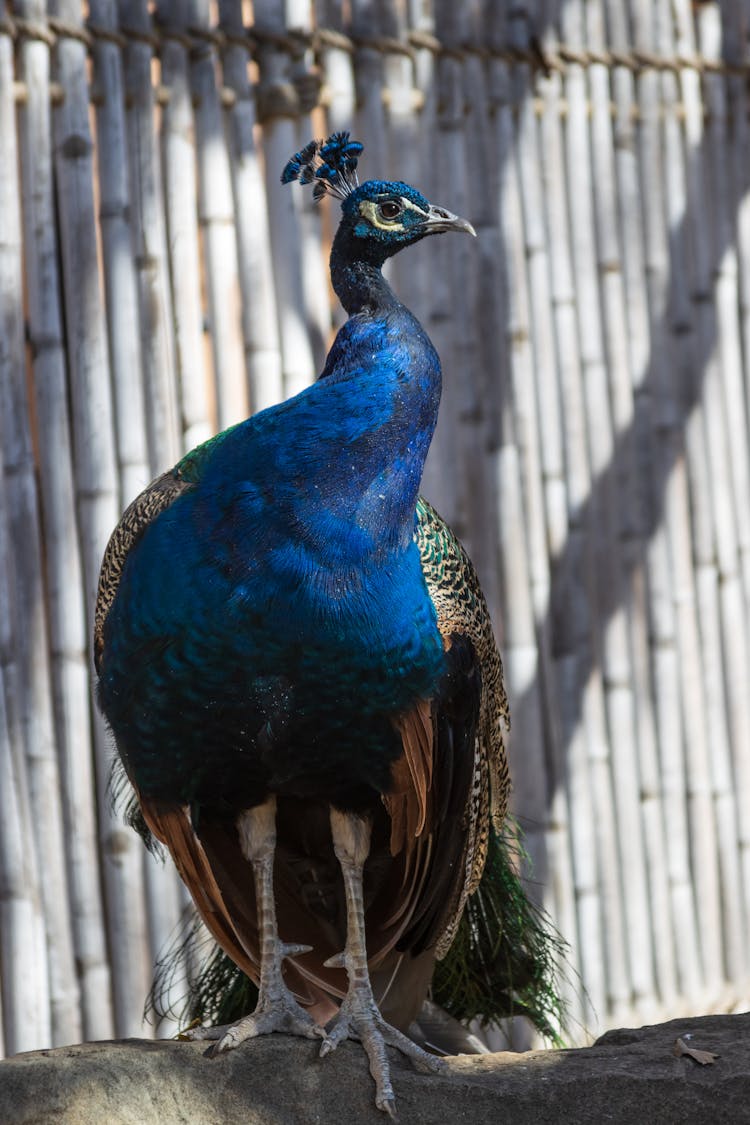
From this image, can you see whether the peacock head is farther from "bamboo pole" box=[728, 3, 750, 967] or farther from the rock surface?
"bamboo pole" box=[728, 3, 750, 967]

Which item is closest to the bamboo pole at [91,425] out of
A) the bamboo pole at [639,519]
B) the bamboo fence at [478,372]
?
the bamboo fence at [478,372]

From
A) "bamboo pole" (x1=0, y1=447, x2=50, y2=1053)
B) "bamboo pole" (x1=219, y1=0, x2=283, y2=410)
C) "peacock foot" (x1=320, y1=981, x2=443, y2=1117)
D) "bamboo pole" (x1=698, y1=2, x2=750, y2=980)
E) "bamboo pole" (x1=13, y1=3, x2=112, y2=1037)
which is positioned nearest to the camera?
"peacock foot" (x1=320, y1=981, x2=443, y2=1117)

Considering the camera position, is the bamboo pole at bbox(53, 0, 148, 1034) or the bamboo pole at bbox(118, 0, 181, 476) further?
the bamboo pole at bbox(118, 0, 181, 476)

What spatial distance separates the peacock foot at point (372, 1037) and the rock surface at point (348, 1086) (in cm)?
2

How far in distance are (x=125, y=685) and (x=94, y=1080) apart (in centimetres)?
67

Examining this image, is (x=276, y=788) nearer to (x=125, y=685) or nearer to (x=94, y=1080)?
(x=125, y=685)

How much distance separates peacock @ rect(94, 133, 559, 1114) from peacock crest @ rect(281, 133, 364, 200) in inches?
4.7

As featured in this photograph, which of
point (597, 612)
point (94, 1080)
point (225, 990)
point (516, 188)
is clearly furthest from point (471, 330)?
point (94, 1080)

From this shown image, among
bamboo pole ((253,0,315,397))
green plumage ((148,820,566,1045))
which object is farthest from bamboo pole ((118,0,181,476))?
green plumage ((148,820,566,1045))

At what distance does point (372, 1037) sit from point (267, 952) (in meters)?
0.26

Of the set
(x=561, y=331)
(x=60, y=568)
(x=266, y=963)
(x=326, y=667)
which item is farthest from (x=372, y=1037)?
(x=561, y=331)

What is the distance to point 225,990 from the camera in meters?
3.44

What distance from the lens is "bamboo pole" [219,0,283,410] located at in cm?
415

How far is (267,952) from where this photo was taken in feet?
9.25
